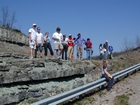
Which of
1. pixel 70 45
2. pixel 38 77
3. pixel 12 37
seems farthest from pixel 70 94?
pixel 12 37

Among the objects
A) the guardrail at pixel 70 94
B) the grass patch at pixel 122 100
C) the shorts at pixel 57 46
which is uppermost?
the shorts at pixel 57 46

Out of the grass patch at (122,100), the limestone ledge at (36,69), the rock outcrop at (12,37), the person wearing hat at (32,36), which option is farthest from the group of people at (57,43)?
the rock outcrop at (12,37)

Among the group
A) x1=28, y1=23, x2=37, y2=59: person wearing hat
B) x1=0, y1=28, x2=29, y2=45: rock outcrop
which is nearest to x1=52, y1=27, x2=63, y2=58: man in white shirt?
x1=28, y1=23, x2=37, y2=59: person wearing hat

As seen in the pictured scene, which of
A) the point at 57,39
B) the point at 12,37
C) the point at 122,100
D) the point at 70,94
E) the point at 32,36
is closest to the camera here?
the point at 70,94

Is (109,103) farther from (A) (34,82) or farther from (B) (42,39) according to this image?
(B) (42,39)

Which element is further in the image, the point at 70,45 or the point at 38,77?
the point at 70,45

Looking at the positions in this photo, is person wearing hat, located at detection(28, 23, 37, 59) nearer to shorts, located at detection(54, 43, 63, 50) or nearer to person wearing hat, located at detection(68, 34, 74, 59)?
shorts, located at detection(54, 43, 63, 50)

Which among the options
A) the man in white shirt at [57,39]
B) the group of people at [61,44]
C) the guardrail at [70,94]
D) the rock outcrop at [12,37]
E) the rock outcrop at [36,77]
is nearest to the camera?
the guardrail at [70,94]

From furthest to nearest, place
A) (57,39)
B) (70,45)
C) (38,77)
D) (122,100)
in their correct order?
(70,45), (57,39), (38,77), (122,100)

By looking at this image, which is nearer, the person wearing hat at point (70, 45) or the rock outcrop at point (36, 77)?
the rock outcrop at point (36, 77)

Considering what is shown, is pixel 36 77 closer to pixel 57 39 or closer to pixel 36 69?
pixel 36 69

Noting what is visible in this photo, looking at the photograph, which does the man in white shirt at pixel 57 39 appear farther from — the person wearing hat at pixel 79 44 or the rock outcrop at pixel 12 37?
the rock outcrop at pixel 12 37

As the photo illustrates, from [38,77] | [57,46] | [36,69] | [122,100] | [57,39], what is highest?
[57,39]

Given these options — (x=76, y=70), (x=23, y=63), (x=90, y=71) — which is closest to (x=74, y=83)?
(x=76, y=70)
